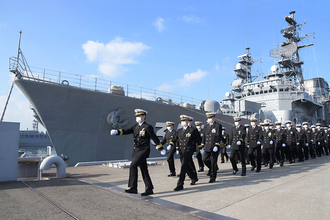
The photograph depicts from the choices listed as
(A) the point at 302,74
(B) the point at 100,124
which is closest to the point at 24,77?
(B) the point at 100,124

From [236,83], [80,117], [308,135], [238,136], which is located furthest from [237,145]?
[236,83]

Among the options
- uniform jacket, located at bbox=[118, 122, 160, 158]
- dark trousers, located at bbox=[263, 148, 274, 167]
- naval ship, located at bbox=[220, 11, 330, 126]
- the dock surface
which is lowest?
the dock surface

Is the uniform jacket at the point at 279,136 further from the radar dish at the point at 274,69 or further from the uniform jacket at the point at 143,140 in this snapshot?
the radar dish at the point at 274,69

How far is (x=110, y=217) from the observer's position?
2.83 m

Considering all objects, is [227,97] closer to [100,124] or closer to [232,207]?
[100,124]

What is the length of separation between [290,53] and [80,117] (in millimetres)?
25368

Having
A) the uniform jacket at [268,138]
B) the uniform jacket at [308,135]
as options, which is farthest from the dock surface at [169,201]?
the uniform jacket at [308,135]

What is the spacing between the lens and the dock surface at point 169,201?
2949mm

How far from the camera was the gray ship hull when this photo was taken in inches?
327

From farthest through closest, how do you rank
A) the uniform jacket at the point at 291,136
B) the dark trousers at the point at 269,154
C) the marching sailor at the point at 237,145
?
the uniform jacket at the point at 291,136 < the dark trousers at the point at 269,154 < the marching sailor at the point at 237,145

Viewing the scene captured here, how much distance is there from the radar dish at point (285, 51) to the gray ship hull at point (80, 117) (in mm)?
22141

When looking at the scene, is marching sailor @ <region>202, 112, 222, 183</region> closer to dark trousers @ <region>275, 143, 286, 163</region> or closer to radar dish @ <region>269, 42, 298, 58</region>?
dark trousers @ <region>275, 143, 286, 163</region>

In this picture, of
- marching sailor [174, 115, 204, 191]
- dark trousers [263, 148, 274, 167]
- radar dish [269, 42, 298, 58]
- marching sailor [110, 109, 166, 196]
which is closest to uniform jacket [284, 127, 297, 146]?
dark trousers [263, 148, 274, 167]

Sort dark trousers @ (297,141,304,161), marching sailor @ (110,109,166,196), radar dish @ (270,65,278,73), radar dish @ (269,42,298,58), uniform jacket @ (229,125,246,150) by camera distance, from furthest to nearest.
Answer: radar dish @ (269,42,298,58), radar dish @ (270,65,278,73), dark trousers @ (297,141,304,161), uniform jacket @ (229,125,246,150), marching sailor @ (110,109,166,196)
